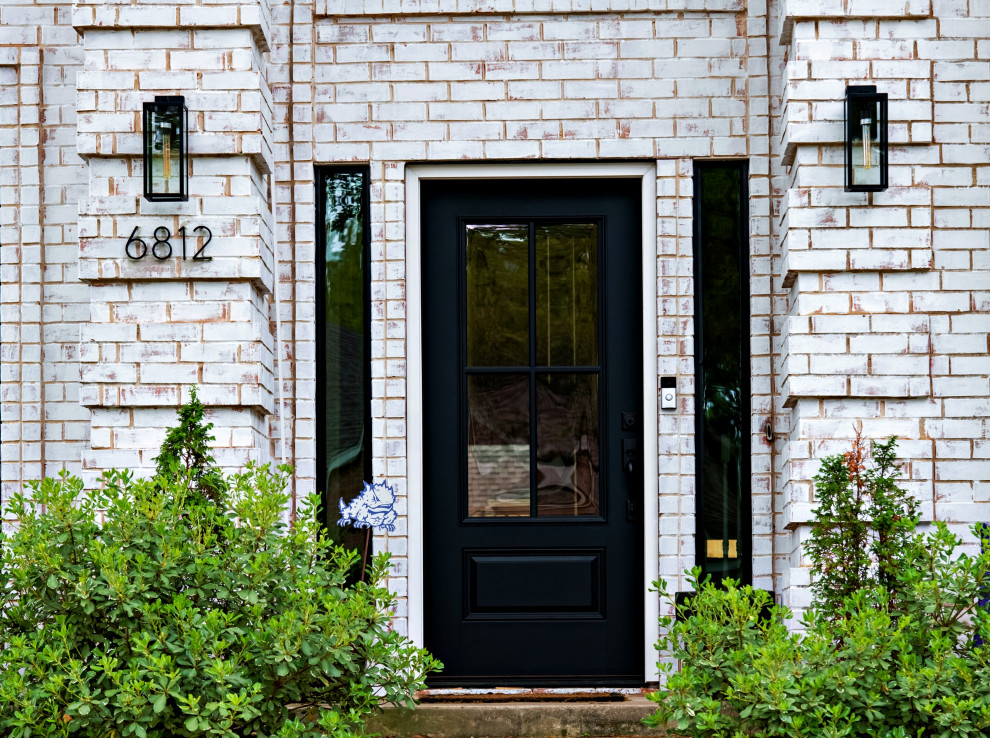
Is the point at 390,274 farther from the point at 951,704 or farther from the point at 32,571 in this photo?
the point at 951,704

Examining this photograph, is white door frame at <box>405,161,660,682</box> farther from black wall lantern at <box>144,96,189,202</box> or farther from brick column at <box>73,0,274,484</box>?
black wall lantern at <box>144,96,189,202</box>

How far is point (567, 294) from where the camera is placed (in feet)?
17.2

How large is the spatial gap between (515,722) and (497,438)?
122 centimetres

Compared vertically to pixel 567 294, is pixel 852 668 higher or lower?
lower

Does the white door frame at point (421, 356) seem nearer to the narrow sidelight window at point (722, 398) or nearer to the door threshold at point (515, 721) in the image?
the narrow sidelight window at point (722, 398)

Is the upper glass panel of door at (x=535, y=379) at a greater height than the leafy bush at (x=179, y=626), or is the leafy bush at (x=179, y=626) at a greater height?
the upper glass panel of door at (x=535, y=379)

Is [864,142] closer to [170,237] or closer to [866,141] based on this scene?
[866,141]

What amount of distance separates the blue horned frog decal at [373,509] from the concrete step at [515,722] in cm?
74

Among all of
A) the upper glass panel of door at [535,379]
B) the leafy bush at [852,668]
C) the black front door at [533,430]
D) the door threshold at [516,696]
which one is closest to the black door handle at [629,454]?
the black front door at [533,430]

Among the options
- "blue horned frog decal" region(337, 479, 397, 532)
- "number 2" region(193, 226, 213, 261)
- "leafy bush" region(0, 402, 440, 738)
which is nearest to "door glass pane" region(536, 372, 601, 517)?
"blue horned frog decal" region(337, 479, 397, 532)

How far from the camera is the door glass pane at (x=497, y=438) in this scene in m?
5.22

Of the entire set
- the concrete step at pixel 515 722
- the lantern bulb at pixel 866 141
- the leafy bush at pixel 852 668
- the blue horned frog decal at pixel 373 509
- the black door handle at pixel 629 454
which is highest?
the lantern bulb at pixel 866 141

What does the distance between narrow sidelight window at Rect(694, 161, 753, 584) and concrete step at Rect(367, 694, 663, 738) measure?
0.79 meters

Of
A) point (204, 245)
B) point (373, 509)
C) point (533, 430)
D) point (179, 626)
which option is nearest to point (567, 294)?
point (533, 430)
